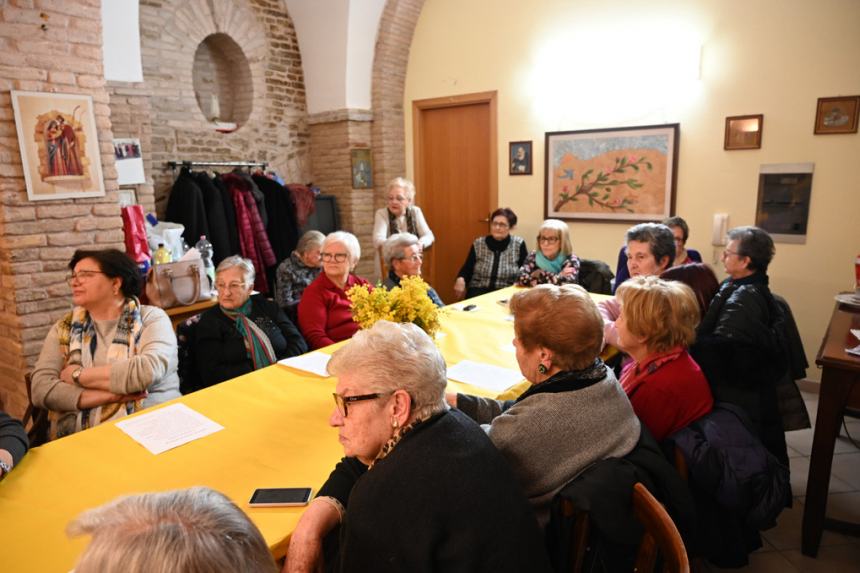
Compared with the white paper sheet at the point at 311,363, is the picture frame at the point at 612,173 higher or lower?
higher

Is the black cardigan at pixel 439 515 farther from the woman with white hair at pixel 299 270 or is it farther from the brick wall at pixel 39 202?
the brick wall at pixel 39 202

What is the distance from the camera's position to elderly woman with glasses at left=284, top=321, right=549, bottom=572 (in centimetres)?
113

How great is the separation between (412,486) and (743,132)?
4.51m

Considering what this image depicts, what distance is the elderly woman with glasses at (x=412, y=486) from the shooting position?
1.13 m

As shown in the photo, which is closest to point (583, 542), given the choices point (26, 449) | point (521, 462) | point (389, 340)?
point (521, 462)

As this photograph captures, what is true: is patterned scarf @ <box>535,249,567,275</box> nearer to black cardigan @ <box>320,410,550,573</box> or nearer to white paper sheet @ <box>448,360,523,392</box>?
white paper sheet @ <box>448,360,523,392</box>

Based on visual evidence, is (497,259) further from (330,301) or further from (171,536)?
(171,536)

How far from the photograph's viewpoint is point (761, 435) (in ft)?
7.30

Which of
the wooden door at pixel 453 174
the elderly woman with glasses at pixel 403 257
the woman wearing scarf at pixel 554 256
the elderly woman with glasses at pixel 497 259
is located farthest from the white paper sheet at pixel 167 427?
the wooden door at pixel 453 174

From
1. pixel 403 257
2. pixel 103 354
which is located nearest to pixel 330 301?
pixel 403 257

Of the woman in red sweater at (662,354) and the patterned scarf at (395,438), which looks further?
the woman in red sweater at (662,354)

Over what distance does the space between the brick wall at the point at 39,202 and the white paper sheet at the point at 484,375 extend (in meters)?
2.55

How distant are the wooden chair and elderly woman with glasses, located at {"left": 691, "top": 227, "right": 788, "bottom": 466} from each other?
1031mm

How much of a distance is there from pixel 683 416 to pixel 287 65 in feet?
19.0
